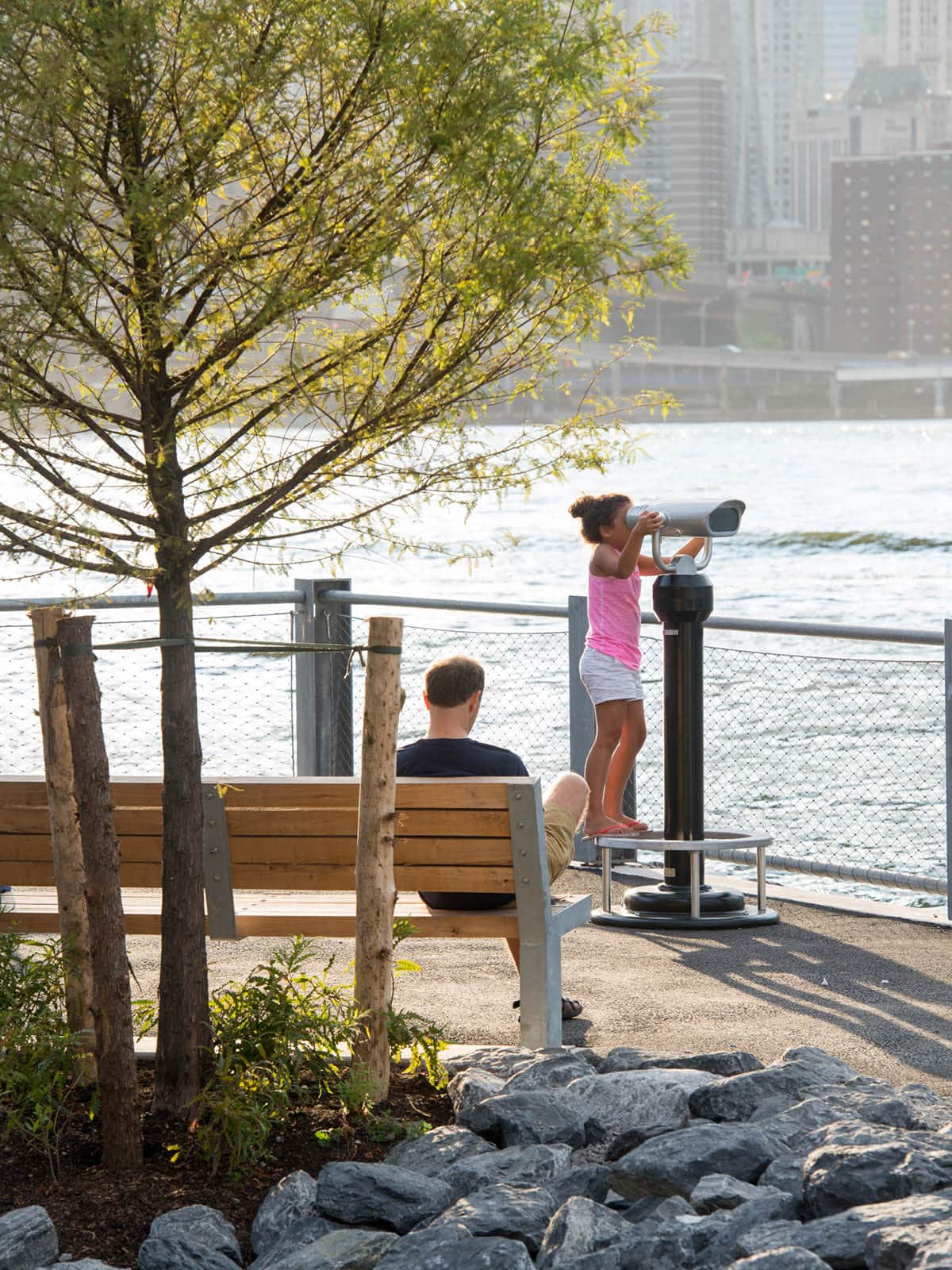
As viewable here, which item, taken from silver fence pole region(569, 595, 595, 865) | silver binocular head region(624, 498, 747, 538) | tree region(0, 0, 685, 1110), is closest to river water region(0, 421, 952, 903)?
tree region(0, 0, 685, 1110)

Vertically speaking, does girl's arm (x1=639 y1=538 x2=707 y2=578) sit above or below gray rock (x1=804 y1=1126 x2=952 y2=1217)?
above

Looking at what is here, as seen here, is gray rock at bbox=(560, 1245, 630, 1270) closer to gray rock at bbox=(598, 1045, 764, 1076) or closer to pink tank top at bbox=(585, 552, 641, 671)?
gray rock at bbox=(598, 1045, 764, 1076)

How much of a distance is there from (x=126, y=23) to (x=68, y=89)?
16 cm

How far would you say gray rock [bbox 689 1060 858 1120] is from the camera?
3.85 metres

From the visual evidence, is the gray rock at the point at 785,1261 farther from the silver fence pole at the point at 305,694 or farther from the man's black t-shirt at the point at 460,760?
the silver fence pole at the point at 305,694

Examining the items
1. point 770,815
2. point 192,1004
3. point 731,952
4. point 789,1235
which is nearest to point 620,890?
point 731,952

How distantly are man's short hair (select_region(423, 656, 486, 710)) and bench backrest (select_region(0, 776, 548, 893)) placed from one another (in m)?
0.68

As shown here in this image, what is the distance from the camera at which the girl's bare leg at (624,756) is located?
7.00 meters

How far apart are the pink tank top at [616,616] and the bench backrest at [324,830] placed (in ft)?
9.01

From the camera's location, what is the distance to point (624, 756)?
7.01 metres

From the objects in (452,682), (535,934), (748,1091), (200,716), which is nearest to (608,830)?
(452,682)

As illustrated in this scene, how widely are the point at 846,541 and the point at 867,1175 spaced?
5258 centimetres

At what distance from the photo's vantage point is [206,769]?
16.3 metres

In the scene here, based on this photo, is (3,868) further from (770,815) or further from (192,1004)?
(770,815)
